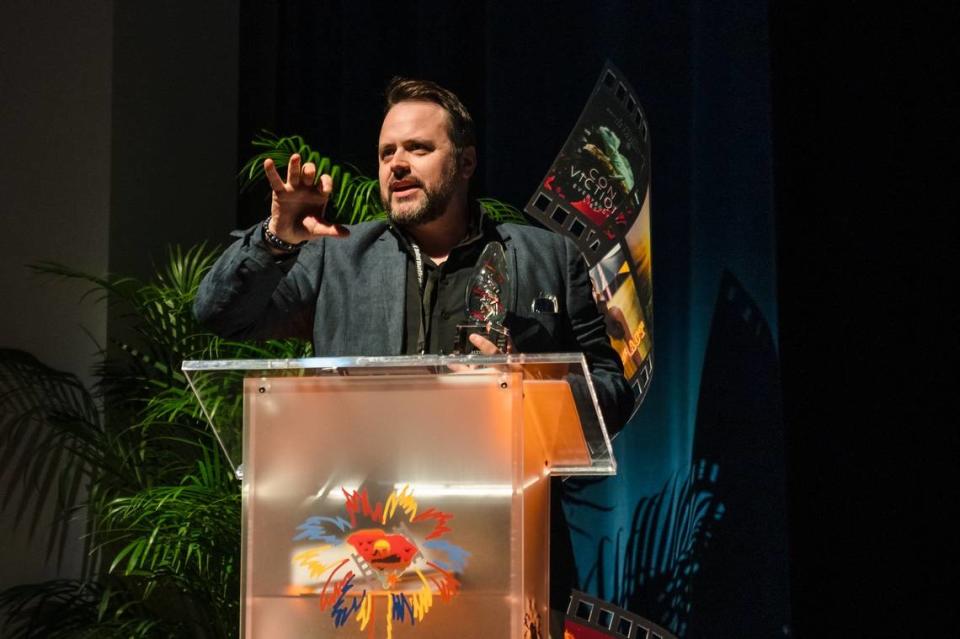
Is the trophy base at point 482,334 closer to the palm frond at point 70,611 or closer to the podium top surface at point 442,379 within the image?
the podium top surface at point 442,379

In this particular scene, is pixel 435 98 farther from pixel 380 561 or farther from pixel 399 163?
pixel 380 561

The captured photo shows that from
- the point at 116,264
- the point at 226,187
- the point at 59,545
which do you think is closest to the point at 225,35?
the point at 226,187

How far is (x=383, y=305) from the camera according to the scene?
7.97 feet

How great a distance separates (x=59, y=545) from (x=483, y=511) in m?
2.43

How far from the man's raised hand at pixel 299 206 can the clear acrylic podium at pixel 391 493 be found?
402mm

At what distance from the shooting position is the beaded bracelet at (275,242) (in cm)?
198

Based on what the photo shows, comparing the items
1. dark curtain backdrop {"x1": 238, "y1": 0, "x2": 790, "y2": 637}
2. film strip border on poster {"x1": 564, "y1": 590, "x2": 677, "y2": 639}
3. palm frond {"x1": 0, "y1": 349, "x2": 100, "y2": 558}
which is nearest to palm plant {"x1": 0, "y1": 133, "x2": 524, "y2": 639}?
palm frond {"x1": 0, "y1": 349, "x2": 100, "y2": 558}

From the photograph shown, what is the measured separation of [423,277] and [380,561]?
3.51ft

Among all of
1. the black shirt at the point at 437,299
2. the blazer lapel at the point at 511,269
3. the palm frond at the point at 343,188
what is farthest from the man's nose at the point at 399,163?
the palm frond at the point at 343,188

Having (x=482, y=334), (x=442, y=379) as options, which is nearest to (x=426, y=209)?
(x=482, y=334)

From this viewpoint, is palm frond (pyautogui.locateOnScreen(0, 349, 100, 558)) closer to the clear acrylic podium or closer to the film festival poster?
the film festival poster

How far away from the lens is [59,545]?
11.6ft

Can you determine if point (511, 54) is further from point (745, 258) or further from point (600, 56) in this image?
point (745, 258)

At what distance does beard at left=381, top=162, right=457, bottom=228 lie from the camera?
2.51 meters
